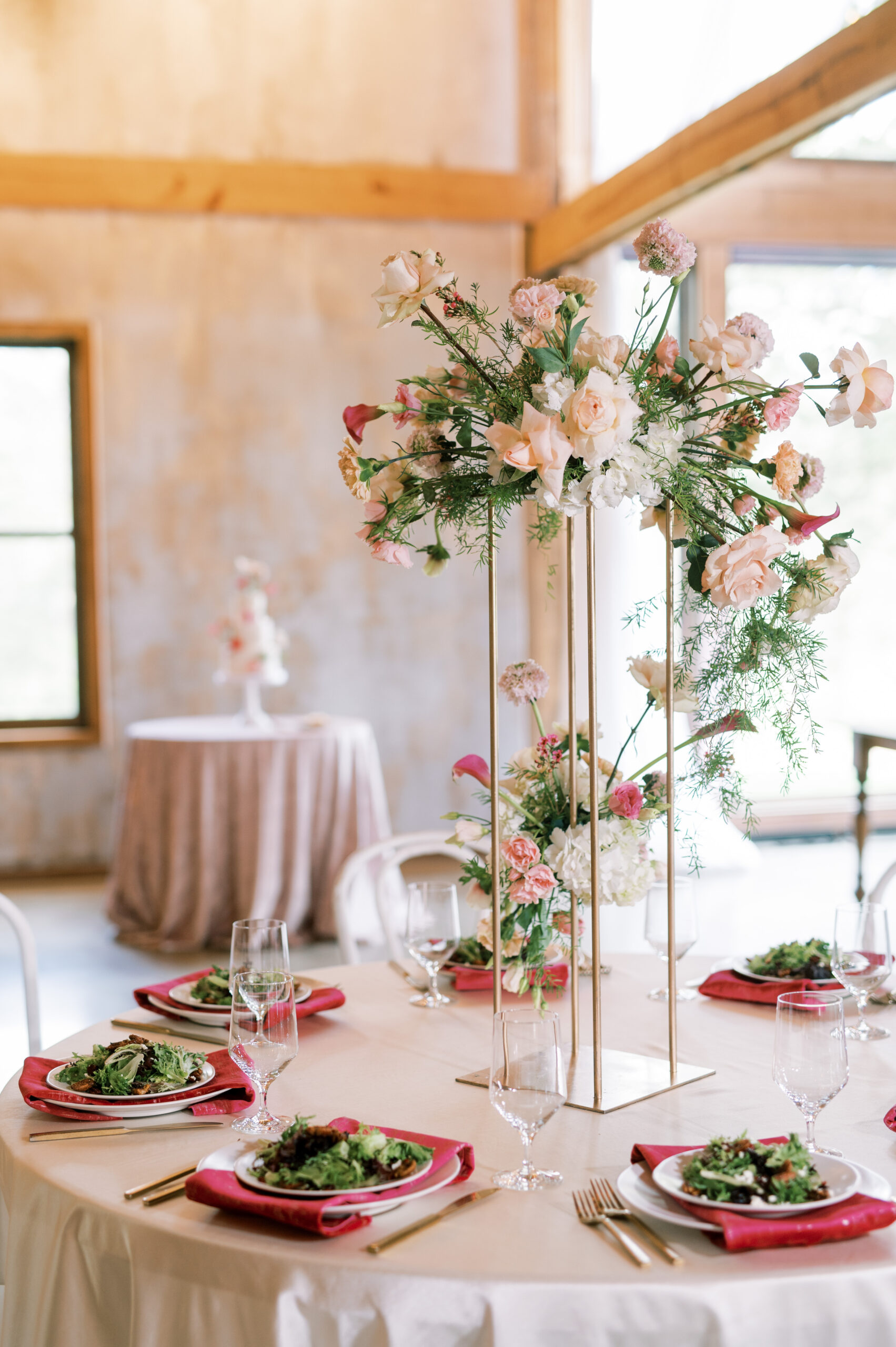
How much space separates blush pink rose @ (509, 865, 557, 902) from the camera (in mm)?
1555

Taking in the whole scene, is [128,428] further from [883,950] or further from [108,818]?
[883,950]

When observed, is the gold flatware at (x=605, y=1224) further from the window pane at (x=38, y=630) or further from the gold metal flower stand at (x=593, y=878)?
the window pane at (x=38, y=630)

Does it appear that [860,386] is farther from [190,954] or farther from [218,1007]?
[190,954]

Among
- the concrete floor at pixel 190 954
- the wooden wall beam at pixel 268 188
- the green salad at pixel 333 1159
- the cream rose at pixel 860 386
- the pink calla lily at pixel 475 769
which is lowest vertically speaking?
the concrete floor at pixel 190 954

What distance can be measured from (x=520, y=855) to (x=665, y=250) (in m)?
0.70

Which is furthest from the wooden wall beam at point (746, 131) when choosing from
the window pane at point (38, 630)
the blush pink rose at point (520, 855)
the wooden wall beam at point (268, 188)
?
the blush pink rose at point (520, 855)

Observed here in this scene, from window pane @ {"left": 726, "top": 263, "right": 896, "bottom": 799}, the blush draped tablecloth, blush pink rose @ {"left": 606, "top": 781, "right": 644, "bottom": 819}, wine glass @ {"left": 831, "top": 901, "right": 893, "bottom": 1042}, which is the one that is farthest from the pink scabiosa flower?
window pane @ {"left": 726, "top": 263, "right": 896, "bottom": 799}

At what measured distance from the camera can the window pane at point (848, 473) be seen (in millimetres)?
7137

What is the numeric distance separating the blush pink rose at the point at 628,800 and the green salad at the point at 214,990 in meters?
0.64

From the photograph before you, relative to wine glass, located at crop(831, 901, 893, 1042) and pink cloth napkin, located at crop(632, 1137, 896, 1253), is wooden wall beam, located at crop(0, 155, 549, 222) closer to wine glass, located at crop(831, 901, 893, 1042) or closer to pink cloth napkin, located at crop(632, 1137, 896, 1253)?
wine glass, located at crop(831, 901, 893, 1042)

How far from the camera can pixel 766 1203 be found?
121cm

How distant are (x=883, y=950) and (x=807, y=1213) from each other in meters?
0.62

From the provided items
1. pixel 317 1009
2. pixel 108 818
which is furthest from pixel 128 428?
pixel 317 1009

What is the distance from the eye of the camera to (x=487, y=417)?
1.56m
